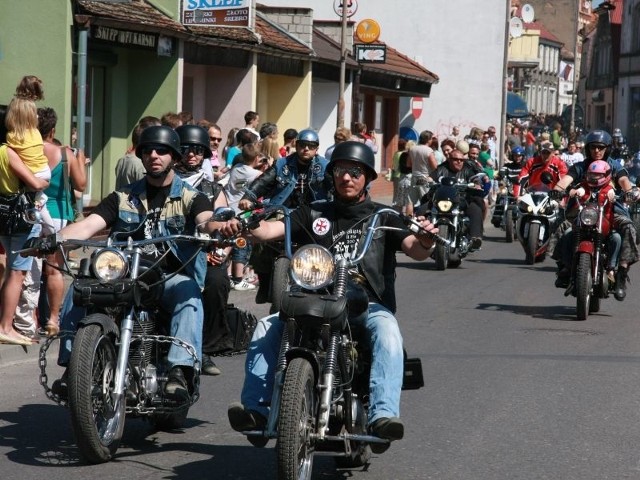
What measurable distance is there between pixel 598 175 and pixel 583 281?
119 centimetres

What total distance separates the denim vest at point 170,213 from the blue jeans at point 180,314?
8.1 inches

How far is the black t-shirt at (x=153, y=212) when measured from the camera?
7.40 metres

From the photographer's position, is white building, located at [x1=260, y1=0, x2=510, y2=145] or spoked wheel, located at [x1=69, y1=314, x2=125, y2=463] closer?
spoked wheel, located at [x1=69, y1=314, x2=125, y2=463]

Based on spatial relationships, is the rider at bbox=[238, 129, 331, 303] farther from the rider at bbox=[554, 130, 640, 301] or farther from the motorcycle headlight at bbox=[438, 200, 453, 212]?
the motorcycle headlight at bbox=[438, 200, 453, 212]

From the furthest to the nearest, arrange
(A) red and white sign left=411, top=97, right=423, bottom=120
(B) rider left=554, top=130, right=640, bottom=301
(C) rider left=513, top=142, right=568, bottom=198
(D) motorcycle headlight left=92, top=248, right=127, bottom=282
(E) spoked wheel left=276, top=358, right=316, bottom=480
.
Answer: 1. (A) red and white sign left=411, top=97, right=423, bottom=120
2. (C) rider left=513, top=142, right=568, bottom=198
3. (B) rider left=554, top=130, right=640, bottom=301
4. (D) motorcycle headlight left=92, top=248, right=127, bottom=282
5. (E) spoked wheel left=276, top=358, right=316, bottom=480

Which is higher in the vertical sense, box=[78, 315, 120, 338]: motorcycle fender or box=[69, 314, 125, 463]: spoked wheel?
box=[78, 315, 120, 338]: motorcycle fender

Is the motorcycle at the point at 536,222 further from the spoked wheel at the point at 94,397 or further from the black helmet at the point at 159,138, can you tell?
the spoked wheel at the point at 94,397

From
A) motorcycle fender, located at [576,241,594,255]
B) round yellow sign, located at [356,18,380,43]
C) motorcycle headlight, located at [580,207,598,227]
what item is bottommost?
motorcycle fender, located at [576,241,594,255]

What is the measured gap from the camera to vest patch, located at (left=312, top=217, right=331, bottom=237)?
6680 mm

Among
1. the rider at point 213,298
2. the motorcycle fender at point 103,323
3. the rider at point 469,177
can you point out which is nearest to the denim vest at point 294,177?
the rider at point 213,298

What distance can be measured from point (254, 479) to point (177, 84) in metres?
16.2

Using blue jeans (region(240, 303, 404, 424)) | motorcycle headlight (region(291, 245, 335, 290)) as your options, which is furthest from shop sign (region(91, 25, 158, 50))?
motorcycle headlight (region(291, 245, 335, 290))

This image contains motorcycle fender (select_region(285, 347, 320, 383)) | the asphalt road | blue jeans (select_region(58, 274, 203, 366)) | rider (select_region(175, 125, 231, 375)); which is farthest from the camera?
rider (select_region(175, 125, 231, 375))

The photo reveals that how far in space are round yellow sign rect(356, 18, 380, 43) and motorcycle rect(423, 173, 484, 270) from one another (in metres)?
14.1
